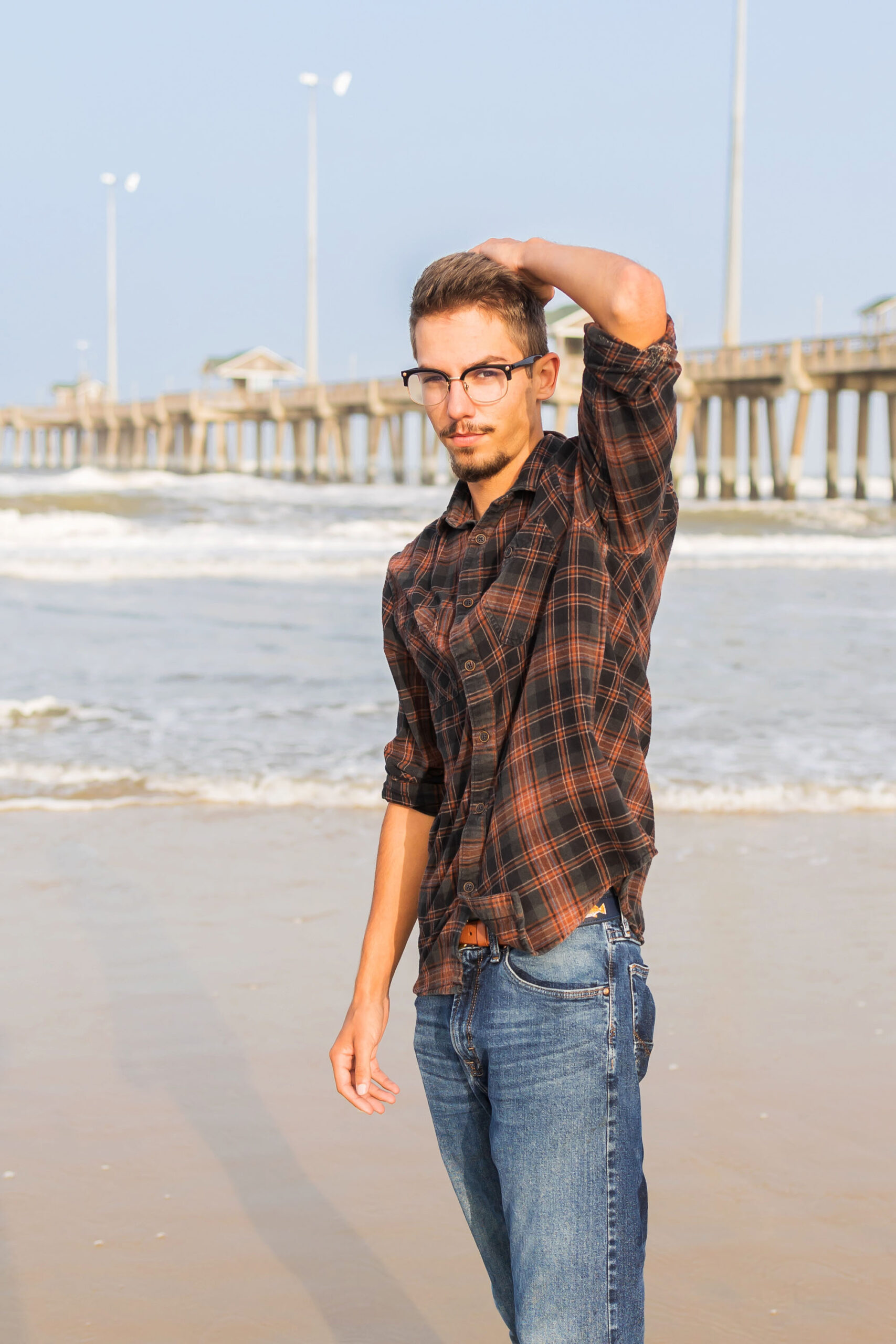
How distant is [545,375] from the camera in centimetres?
171

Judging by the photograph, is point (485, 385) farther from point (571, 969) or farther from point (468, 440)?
point (571, 969)

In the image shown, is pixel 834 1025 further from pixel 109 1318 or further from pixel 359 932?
pixel 109 1318

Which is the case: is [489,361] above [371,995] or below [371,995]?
above

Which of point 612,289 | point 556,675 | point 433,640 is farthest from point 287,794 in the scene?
point 612,289

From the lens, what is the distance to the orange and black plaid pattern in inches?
60.1

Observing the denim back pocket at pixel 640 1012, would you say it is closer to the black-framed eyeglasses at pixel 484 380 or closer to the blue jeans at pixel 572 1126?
the blue jeans at pixel 572 1126

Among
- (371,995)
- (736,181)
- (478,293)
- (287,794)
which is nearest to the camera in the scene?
(478,293)

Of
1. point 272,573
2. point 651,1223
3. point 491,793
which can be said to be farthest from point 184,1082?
point 272,573

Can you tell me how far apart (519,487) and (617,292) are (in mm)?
258

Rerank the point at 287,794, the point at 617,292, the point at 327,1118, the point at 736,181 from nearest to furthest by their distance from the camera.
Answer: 1. the point at 617,292
2. the point at 327,1118
3. the point at 287,794
4. the point at 736,181

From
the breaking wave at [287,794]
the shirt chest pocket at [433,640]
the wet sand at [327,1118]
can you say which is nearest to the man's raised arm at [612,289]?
the shirt chest pocket at [433,640]

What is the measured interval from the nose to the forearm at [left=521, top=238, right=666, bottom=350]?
0.17m

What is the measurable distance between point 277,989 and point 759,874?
5.84 feet

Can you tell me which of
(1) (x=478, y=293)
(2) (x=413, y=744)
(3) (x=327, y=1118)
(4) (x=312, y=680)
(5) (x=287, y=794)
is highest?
(1) (x=478, y=293)
